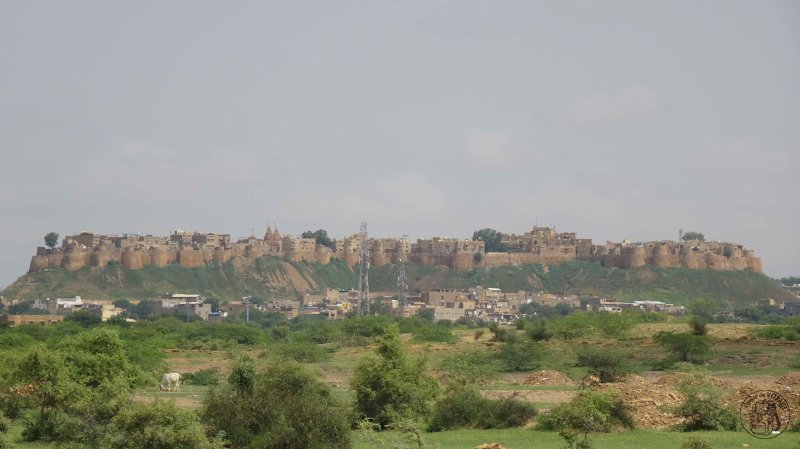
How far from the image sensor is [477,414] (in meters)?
29.4

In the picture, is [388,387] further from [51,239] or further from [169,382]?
[51,239]

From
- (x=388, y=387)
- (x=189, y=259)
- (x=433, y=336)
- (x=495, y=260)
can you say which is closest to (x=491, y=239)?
(x=495, y=260)

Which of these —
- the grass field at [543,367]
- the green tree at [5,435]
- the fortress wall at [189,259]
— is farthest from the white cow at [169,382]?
the fortress wall at [189,259]

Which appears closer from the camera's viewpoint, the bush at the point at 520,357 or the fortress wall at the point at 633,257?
the bush at the point at 520,357

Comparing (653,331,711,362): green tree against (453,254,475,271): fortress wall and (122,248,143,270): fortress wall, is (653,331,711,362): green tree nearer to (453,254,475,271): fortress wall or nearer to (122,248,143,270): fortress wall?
(122,248,143,270): fortress wall

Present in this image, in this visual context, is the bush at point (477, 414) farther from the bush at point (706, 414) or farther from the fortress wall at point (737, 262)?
the fortress wall at point (737, 262)

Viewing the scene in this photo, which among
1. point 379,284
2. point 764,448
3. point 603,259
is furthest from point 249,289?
point 764,448

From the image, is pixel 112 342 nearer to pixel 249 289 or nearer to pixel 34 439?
pixel 34 439

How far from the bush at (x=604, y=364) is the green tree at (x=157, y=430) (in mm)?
17322

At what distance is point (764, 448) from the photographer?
24.4 meters

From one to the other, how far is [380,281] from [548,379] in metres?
126

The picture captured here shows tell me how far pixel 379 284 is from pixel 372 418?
442 ft

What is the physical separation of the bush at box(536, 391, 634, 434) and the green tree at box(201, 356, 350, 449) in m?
4.52

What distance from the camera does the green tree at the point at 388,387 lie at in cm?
2988
